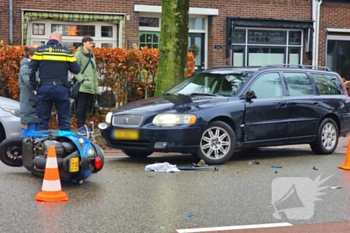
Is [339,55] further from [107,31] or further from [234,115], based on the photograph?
[234,115]

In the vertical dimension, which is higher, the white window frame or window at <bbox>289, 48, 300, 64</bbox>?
the white window frame

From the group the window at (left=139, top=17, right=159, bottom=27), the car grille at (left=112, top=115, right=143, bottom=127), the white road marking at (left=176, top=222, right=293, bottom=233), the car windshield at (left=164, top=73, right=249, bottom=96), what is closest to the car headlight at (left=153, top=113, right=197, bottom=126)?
the car grille at (left=112, top=115, right=143, bottom=127)

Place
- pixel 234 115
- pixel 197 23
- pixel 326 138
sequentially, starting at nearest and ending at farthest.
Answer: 1. pixel 234 115
2. pixel 326 138
3. pixel 197 23

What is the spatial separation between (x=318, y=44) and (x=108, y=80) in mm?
11441

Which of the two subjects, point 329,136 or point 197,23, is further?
point 197,23

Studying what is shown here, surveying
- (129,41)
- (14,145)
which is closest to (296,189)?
(14,145)

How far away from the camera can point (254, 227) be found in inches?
231

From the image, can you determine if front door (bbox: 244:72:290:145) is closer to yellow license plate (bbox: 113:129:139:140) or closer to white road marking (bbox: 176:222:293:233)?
yellow license plate (bbox: 113:129:139:140)

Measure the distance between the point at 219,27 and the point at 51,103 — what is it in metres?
13.7

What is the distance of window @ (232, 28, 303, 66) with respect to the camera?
22109 mm

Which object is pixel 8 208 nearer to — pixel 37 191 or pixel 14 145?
pixel 37 191

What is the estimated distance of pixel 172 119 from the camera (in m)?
9.01

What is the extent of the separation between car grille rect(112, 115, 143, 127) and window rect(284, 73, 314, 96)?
122 inches

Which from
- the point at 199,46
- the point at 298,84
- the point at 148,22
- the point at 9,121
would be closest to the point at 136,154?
Result: the point at 9,121
